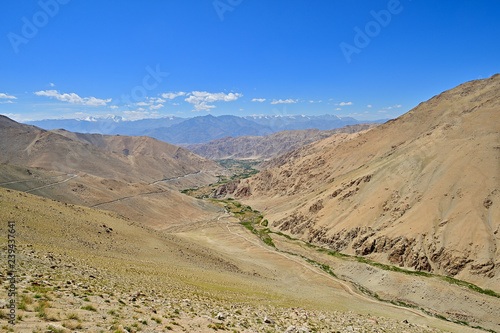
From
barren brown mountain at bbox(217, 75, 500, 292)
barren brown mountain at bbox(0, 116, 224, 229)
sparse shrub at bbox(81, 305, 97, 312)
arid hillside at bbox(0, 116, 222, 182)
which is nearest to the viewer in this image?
sparse shrub at bbox(81, 305, 97, 312)

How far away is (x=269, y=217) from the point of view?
102500mm

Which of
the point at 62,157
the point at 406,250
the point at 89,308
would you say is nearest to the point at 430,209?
the point at 406,250

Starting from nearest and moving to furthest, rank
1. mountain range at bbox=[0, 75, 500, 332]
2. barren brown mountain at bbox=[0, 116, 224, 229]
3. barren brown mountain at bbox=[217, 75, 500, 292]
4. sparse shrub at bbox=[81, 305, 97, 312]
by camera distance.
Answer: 1. sparse shrub at bbox=[81, 305, 97, 312]
2. mountain range at bbox=[0, 75, 500, 332]
3. barren brown mountain at bbox=[217, 75, 500, 292]
4. barren brown mountain at bbox=[0, 116, 224, 229]

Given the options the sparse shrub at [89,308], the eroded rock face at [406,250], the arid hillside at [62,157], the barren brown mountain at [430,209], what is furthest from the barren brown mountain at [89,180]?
the sparse shrub at [89,308]

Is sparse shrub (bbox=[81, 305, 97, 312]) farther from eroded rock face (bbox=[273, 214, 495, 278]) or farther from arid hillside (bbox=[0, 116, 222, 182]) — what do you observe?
arid hillside (bbox=[0, 116, 222, 182])

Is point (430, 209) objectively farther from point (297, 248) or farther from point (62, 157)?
point (62, 157)

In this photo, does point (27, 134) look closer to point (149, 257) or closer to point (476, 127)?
point (149, 257)

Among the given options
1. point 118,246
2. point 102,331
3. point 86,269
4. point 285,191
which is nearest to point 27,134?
point 285,191

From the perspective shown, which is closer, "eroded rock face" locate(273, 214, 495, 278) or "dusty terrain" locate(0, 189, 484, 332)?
"dusty terrain" locate(0, 189, 484, 332)

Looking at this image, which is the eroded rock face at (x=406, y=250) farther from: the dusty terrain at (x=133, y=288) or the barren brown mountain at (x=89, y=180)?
the barren brown mountain at (x=89, y=180)

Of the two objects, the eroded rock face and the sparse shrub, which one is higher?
the sparse shrub

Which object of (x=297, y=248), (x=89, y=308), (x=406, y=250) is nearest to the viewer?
(x=89, y=308)

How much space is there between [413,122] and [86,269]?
129 m

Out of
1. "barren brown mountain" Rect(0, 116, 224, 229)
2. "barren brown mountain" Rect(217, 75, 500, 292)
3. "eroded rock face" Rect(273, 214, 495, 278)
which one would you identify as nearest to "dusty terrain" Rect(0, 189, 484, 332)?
"eroded rock face" Rect(273, 214, 495, 278)
